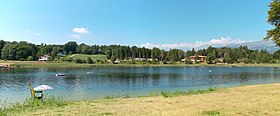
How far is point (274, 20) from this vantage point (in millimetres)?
32125

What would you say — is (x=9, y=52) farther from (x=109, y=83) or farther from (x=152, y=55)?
(x=109, y=83)

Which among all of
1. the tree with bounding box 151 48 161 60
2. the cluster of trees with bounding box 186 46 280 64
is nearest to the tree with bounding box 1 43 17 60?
the tree with bounding box 151 48 161 60

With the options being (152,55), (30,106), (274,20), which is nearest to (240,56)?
(152,55)

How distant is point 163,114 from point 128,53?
174436mm

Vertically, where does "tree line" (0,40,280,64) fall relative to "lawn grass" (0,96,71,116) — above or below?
above

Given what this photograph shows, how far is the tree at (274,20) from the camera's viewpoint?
101 ft

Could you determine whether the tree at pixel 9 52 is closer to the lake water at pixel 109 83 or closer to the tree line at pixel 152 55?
the tree line at pixel 152 55

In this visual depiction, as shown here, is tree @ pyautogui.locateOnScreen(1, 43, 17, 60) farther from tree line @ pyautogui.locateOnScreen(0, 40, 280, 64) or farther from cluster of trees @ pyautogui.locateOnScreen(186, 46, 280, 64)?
cluster of trees @ pyautogui.locateOnScreen(186, 46, 280, 64)

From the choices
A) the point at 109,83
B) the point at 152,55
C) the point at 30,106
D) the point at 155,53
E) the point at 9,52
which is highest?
the point at 9,52

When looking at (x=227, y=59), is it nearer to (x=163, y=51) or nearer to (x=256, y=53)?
(x=256, y=53)

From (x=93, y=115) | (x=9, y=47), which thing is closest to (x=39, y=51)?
(x=9, y=47)

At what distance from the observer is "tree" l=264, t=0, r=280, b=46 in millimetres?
30647

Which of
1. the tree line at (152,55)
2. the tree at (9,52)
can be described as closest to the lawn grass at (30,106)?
the tree line at (152,55)

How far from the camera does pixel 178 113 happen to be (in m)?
12.4
